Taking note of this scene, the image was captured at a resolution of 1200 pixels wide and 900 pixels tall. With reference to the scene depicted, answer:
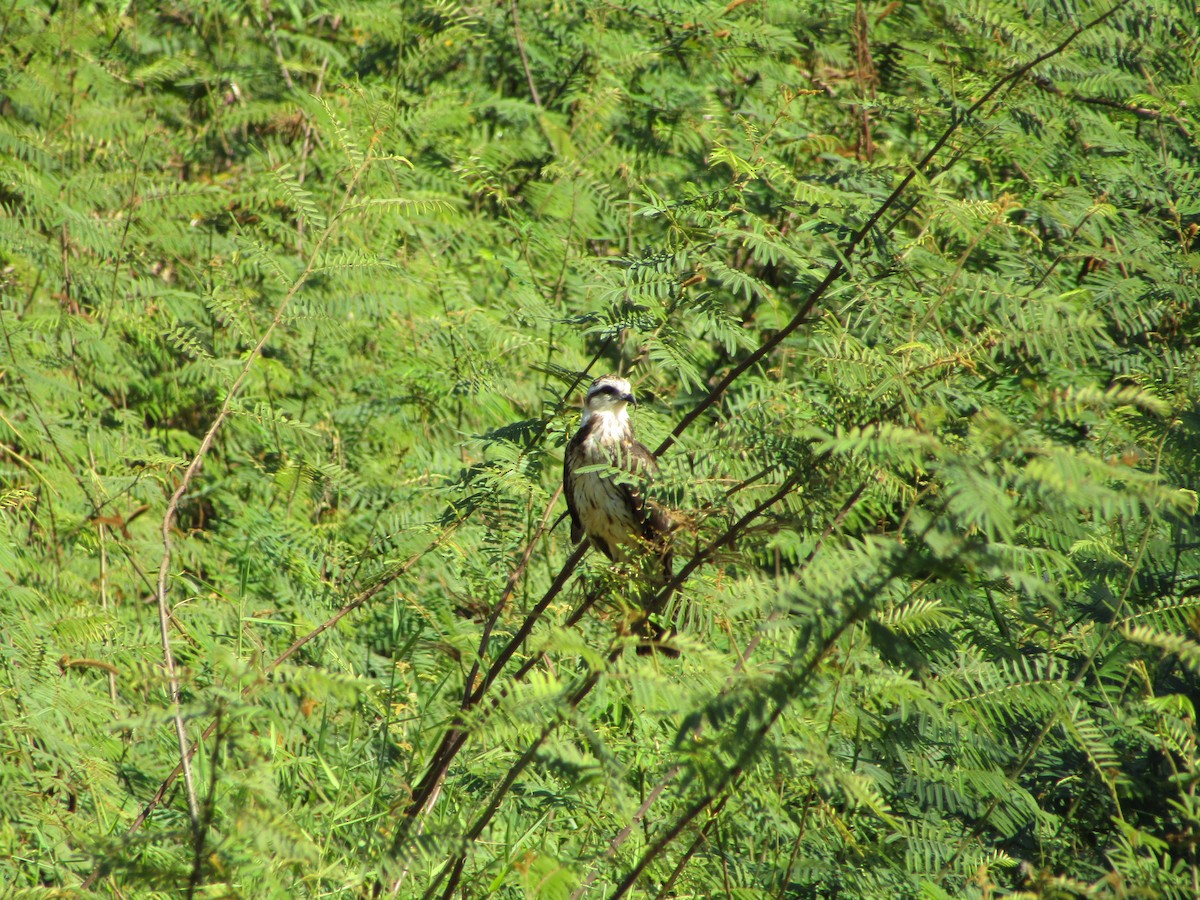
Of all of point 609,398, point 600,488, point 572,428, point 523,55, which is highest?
point 523,55

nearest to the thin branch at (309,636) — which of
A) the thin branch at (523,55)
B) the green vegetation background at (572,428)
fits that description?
the green vegetation background at (572,428)

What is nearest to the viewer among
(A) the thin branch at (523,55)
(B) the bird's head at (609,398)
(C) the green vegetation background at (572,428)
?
(C) the green vegetation background at (572,428)

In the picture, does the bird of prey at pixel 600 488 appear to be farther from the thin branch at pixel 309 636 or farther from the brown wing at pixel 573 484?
the thin branch at pixel 309 636

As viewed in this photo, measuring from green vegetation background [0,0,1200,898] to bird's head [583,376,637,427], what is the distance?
18 centimetres

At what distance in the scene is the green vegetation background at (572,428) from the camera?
235cm

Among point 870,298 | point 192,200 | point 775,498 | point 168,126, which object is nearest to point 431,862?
point 775,498

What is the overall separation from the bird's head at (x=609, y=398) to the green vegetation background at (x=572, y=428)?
179 mm

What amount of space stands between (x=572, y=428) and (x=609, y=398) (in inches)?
32.0

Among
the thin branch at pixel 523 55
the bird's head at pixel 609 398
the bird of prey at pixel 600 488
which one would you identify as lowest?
the bird of prey at pixel 600 488

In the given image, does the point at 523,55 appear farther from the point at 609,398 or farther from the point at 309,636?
the point at 309,636

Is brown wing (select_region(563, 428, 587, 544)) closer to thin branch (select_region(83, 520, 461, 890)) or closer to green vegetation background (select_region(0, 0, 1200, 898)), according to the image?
green vegetation background (select_region(0, 0, 1200, 898))

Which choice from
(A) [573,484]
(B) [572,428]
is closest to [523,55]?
(A) [573,484]

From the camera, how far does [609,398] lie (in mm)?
4430

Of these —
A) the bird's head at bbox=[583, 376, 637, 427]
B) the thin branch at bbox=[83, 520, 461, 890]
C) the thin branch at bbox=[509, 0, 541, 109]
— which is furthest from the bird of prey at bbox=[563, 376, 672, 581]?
the thin branch at bbox=[509, 0, 541, 109]
